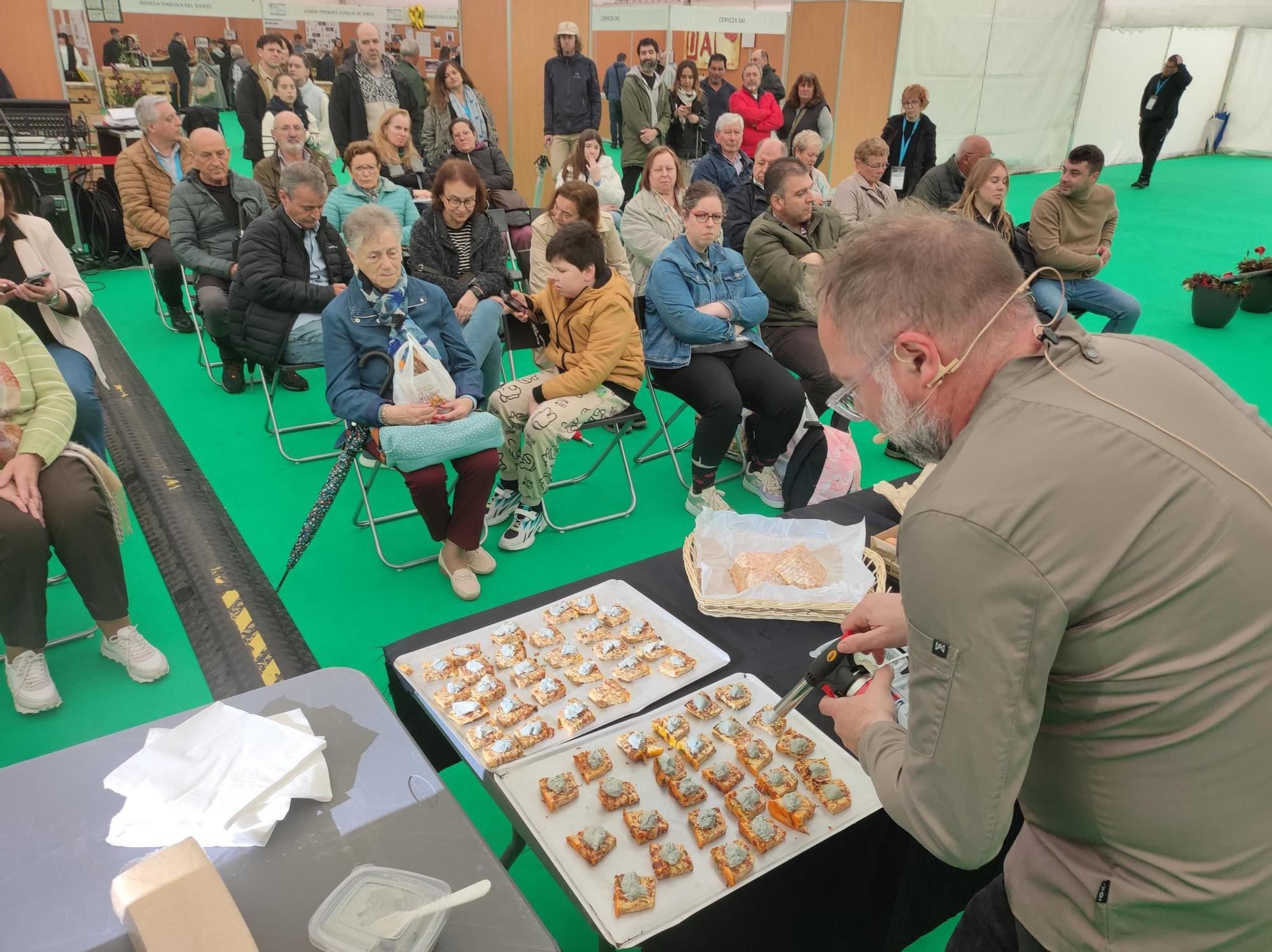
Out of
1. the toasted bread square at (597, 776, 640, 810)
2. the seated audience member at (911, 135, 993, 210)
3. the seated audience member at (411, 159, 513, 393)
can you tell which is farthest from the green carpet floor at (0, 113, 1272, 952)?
the seated audience member at (911, 135, 993, 210)

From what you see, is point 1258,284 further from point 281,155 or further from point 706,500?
point 281,155

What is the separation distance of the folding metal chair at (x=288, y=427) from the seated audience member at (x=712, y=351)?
1.84 m

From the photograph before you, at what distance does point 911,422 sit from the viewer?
49.9 inches

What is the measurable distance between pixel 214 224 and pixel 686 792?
5087 mm

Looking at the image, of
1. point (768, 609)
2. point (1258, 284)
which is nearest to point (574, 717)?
point (768, 609)

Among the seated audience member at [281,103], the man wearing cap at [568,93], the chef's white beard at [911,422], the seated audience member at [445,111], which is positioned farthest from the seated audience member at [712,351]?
the man wearing cap at [568,93]

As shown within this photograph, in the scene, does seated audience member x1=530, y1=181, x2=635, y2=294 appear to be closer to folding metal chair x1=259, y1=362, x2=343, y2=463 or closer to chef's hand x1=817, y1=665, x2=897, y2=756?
folding metal chair x1=259, y1=362, x2=343, y2=463

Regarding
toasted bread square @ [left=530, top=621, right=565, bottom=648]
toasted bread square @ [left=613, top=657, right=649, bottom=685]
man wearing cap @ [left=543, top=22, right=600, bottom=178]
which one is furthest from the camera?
man wearing cap @ [left=543, top=22, right=600, bottom=178]

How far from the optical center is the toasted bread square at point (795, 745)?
179 cm

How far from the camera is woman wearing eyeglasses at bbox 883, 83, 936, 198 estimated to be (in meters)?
8.80

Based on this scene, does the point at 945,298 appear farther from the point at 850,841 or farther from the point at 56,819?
the point at 56,819

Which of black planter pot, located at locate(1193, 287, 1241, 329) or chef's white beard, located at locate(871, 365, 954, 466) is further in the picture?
black planter pot, located at locate(1193, 287, 1241, 329)

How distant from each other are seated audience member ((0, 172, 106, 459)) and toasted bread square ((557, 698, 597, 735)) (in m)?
2.40

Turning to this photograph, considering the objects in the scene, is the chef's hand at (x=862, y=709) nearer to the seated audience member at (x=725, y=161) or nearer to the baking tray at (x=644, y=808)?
the baking tray at (x=644, y=808)
